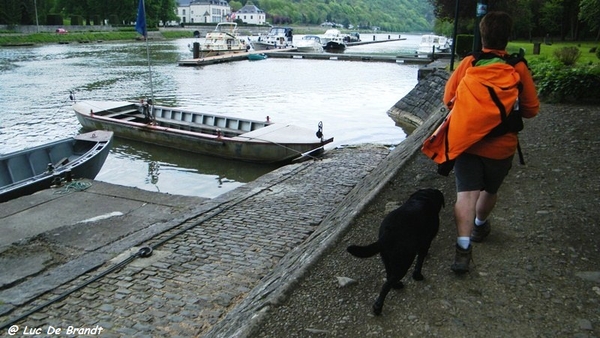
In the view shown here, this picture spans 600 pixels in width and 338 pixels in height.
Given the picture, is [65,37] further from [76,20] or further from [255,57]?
[255,57]

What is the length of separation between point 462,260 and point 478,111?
4.30ft

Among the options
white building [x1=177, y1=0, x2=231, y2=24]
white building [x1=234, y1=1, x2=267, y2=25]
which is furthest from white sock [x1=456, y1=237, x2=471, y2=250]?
white building [x1=234, y1=1, x2=267, y2=25]

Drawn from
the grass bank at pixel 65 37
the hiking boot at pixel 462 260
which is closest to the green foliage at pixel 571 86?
the hiking boot at pixel 462 260

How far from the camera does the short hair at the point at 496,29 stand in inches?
144

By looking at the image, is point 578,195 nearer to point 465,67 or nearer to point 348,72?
point 465,67

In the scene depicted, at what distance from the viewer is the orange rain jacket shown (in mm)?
3635

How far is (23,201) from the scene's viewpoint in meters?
10.3

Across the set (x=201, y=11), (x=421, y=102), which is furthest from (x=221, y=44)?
→ (x=201, y=11)

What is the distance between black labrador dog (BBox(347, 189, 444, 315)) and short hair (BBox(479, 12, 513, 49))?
135cm

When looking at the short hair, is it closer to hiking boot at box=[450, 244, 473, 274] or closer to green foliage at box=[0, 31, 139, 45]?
hiking boot at box=[450, 244, 473, 274]

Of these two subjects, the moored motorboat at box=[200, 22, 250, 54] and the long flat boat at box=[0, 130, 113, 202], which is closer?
the long flat boat at box=[0, 130, 113, 202]

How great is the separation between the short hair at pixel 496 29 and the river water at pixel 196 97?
401 inches

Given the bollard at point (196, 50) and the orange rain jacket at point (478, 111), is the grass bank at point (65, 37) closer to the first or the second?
the bollard at point (196, 50)

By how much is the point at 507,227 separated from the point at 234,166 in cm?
1080
